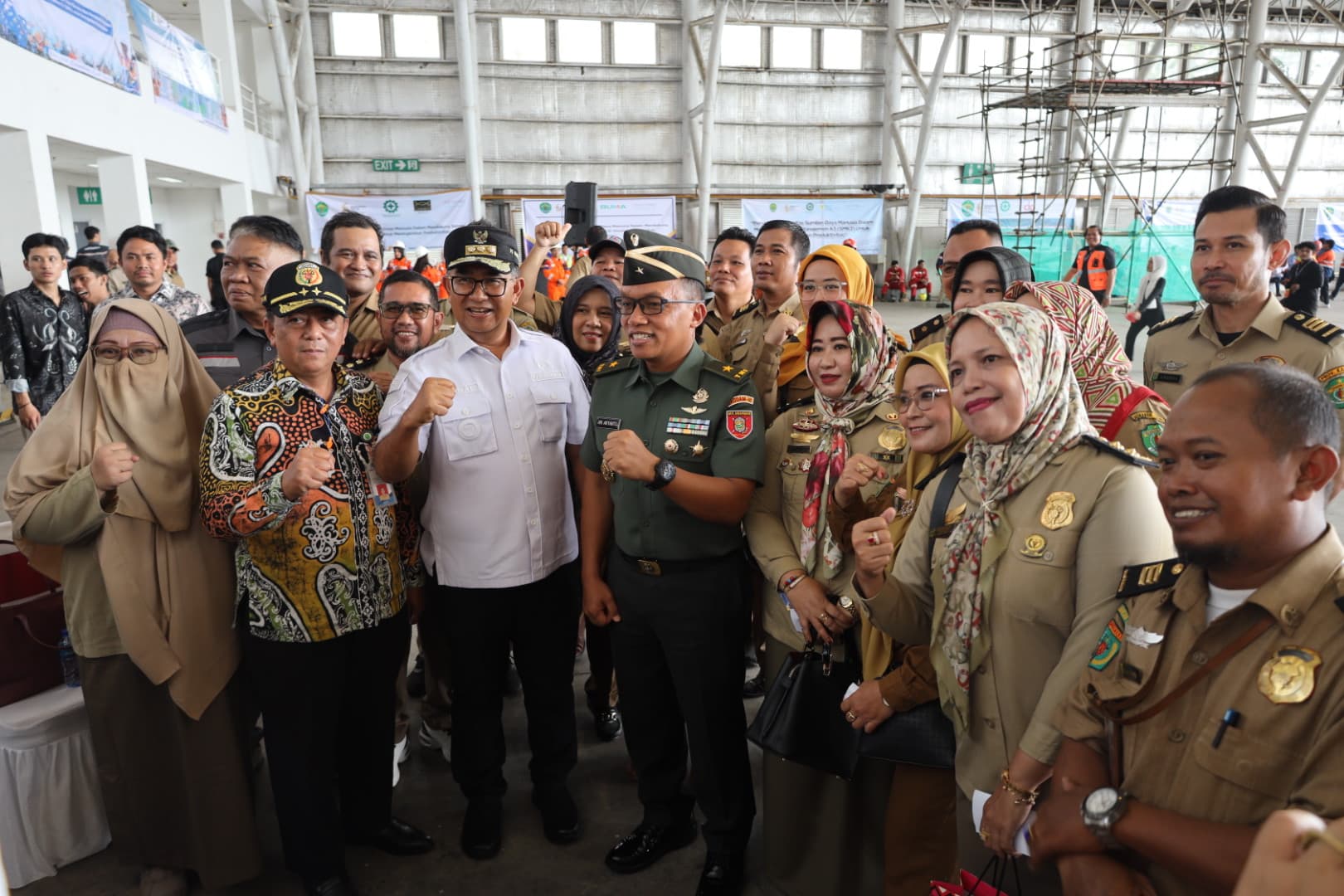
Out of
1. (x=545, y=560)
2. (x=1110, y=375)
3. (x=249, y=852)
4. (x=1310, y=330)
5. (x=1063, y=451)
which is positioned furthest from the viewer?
(x=1310, y=330)

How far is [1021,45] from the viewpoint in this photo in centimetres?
1897

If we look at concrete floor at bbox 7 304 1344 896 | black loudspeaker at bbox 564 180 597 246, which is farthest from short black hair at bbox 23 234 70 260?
concrete floor at bbox 7 304 1344 896

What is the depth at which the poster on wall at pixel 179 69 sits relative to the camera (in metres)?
10.1

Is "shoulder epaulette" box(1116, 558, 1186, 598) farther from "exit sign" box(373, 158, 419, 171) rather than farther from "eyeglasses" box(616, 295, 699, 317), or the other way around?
"exit sign" box(373, 158, 419, 171)

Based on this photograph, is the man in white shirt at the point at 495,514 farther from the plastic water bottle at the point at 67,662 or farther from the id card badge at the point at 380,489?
the plastic water bottle at the point at 67,662

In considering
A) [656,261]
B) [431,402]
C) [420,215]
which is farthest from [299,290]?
[420,215]

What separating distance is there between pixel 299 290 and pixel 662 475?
1.02 metres

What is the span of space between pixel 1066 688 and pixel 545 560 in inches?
59.4

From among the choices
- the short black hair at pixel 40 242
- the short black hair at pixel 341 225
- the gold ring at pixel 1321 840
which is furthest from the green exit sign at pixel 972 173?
the gold ring at pixel 1321 840

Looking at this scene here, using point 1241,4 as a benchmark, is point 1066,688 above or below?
below

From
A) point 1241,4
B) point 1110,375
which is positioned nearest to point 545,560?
point 1110,375

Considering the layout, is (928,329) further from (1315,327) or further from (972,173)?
(972,173)

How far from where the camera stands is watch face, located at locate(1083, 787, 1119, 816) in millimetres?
1202

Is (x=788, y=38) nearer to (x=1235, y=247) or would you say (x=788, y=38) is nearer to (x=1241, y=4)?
(x=1241, y=4)
